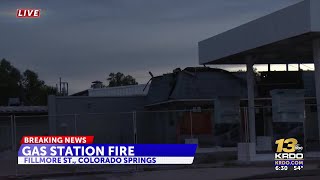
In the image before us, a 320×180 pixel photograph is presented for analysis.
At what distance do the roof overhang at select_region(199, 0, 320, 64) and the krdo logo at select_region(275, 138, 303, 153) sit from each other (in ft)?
14.3

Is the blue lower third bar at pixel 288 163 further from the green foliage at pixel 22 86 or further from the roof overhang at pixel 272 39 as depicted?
the green foliage at pixel 22 86

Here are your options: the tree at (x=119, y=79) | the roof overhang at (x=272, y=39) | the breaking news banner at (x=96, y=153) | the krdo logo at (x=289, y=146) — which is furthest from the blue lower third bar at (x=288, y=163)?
the tree at (x=119, y=79)

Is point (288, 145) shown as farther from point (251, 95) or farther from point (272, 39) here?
point (251, 95)

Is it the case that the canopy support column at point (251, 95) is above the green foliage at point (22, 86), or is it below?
below

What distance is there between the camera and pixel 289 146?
2095 cm

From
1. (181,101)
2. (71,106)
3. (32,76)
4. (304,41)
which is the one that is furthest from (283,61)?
(32,76)

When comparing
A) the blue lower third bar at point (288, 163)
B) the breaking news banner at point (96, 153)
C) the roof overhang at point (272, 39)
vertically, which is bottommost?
the blue lower third bar at point (288, 163)

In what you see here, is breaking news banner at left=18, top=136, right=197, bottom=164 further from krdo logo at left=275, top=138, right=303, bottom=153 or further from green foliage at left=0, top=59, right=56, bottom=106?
green foliage at left=0, top=59, right=56, bottom=106

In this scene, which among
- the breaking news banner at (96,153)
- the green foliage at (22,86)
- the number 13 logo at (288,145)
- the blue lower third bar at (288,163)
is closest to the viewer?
the breaking news banner at (96,153)

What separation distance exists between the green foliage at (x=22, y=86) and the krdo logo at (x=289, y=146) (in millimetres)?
59260

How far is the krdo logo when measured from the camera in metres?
19.9

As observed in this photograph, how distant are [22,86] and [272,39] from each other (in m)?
66.3

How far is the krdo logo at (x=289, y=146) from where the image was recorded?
19938 millimetres

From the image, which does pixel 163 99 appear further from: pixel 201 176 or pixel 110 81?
pixel 110 81
